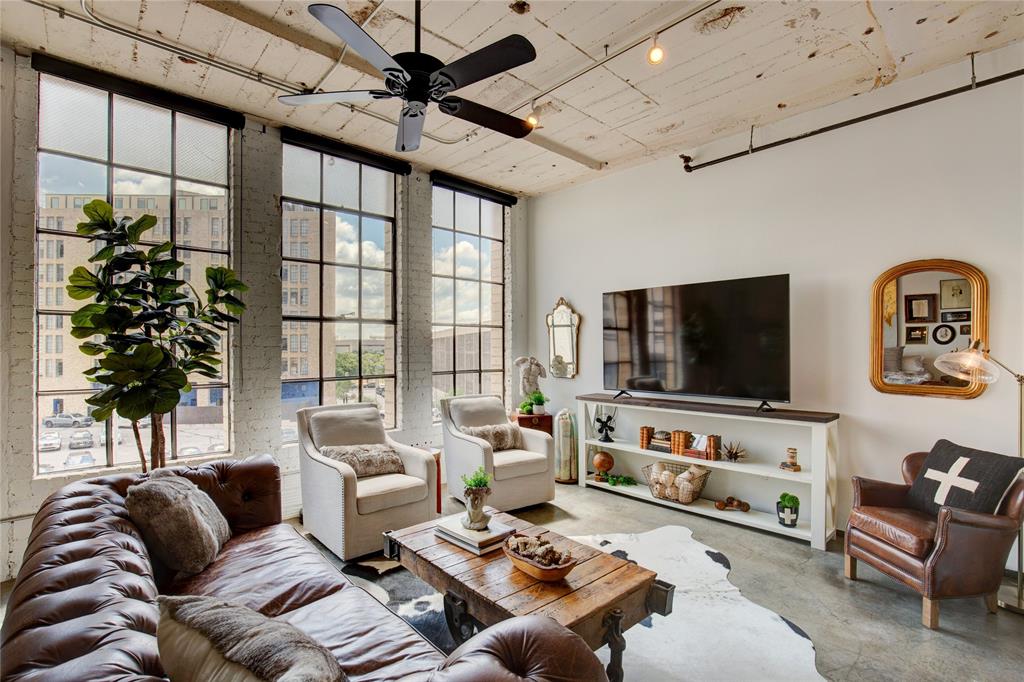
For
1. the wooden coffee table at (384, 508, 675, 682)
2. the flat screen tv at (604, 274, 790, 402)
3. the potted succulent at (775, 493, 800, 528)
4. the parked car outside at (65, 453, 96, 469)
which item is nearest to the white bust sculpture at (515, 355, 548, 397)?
the flat screen tv at (604, 274, 790, 402)

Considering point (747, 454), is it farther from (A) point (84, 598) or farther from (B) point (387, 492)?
(A) point (84, 598)

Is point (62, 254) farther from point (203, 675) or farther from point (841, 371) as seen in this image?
point (841, 371)

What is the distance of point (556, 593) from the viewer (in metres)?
1.84

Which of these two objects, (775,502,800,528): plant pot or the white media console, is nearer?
the white media console

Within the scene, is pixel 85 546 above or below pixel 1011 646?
above

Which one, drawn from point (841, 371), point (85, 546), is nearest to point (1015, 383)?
point (841, 371)

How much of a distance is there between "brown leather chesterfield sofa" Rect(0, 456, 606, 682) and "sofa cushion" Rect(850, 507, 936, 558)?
2283 millimetres

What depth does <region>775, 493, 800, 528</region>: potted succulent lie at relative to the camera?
3.42m

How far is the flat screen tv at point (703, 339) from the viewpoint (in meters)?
3.57

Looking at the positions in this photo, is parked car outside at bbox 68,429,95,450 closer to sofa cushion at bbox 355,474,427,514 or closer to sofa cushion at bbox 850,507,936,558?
sofa cushion at bbox 355,474,427,514

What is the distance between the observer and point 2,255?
109 inches

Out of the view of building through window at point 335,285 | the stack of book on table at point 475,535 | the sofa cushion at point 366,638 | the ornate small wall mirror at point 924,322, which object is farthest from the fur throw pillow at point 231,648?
the ornate small wall mirror at point 924,322

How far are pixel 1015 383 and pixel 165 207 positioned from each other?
5564mm

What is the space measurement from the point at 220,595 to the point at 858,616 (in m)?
2.92
